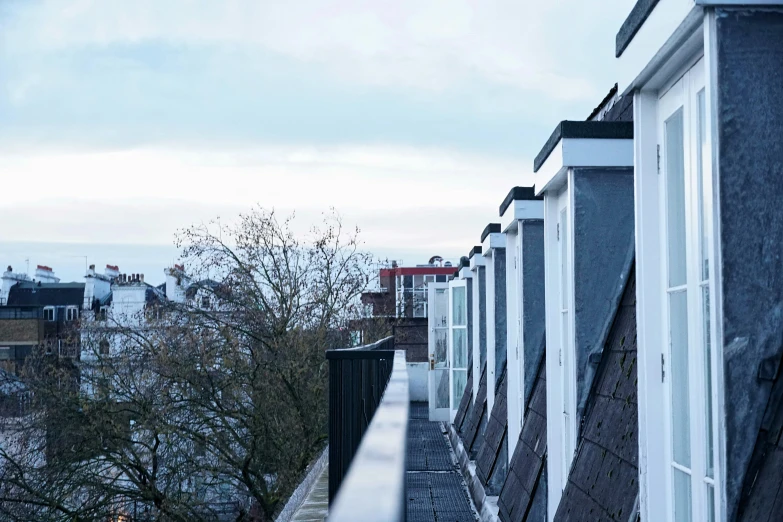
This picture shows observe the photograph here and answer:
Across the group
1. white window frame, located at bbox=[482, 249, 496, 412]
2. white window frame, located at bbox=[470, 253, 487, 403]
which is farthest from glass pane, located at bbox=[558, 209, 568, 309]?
white window frame, located at bbox=[470, 253, 487, 403]

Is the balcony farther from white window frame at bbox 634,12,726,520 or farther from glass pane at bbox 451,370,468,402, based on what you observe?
glass pane at bbox 451,370,468,402

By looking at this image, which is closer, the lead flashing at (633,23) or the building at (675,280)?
the building at (675,280)

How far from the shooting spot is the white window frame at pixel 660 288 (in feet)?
11.7

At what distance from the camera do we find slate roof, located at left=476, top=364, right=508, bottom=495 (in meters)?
9.32

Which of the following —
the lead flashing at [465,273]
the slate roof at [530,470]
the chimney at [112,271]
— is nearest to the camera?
the slate roof at [530,470]

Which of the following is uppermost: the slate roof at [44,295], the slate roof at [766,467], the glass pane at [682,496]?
the slate roof at [44,295]

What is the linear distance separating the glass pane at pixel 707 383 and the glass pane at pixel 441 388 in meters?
15.9

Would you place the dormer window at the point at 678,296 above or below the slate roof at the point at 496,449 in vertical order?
above

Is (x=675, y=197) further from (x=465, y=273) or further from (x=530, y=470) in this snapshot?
(x=465, y=273)

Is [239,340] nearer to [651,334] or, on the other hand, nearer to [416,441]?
[416,441]

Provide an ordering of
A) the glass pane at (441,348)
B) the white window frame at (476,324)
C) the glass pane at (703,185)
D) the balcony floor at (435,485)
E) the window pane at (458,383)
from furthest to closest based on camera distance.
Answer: the glass pane at (441,348)
the window pane at (458,383)
the white window frame at (476,324)
the balcony floor at (435,485)
the glass pane at (703,185)

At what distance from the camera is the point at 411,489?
11180mm

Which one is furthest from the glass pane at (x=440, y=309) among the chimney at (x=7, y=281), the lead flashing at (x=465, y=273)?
the chimney at (x=7, y=281)

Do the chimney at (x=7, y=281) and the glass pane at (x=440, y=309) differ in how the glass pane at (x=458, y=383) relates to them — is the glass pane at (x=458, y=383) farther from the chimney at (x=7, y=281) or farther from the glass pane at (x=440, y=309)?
the chimney at (x=7, y=281)
